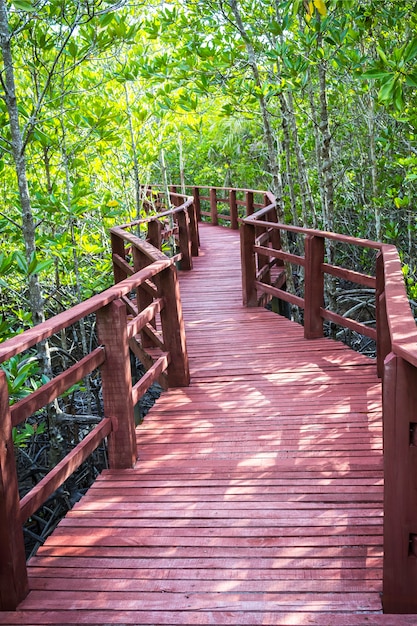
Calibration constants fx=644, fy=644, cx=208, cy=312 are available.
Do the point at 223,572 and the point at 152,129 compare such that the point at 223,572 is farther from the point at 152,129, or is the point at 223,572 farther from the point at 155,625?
the point at 152,129

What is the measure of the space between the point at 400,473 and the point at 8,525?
1330 mm

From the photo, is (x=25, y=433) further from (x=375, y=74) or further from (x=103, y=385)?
(x=375, y=74)

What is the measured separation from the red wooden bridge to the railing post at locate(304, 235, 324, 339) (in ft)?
0.87

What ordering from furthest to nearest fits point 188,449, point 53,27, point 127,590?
point 53,27, point 188,449, point 127,590

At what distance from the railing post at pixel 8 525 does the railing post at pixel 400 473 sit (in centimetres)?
127

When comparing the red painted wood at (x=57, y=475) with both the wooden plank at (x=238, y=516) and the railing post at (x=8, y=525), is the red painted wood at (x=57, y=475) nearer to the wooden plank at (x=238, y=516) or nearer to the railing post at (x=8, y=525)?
the railing post at (x=8, y=525)

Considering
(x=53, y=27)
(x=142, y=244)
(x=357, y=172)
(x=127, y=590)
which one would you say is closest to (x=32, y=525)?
(x=142, y=244)

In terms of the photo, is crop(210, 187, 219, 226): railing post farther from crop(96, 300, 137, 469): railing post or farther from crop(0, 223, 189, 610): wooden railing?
crop(96, 300, 137, 469): railing post

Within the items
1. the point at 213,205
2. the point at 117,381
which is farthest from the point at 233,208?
the point at 117,381

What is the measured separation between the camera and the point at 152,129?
34.1ft

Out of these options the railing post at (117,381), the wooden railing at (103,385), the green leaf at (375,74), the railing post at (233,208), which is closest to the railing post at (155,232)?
the wooden railing at (103,385)

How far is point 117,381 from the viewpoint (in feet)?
11.0

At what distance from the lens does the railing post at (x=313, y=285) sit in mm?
5492

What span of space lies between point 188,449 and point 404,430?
1.94 metres
